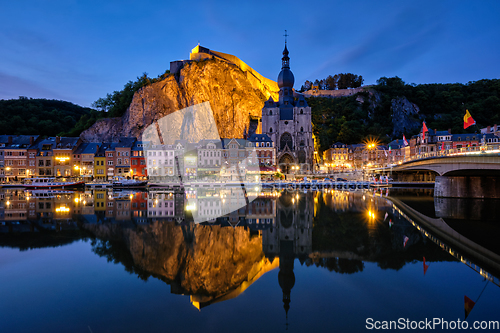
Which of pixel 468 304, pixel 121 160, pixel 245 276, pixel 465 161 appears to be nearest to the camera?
pixel 468 304

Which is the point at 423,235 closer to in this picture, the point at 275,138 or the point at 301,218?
the point at 301,218

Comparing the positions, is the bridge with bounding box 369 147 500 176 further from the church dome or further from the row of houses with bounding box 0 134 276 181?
the church dome

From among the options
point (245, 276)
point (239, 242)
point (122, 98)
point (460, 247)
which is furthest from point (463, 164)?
point (122, 98)

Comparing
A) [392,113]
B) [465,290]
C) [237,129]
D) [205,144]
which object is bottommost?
[465,290]

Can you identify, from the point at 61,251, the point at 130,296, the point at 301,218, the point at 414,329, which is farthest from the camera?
the point at 301,218

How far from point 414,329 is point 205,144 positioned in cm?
5545

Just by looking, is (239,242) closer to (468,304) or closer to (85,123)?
(468,304)

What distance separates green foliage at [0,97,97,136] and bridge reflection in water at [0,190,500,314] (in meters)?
62.1

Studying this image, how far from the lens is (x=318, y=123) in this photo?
89.4m

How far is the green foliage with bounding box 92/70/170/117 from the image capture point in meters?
74.9

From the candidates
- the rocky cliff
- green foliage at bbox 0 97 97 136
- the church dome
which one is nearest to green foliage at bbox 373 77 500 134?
the rocky cliff

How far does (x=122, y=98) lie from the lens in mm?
75500

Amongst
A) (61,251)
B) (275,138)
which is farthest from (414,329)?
(275,138)

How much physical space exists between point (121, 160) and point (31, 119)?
105 ft
